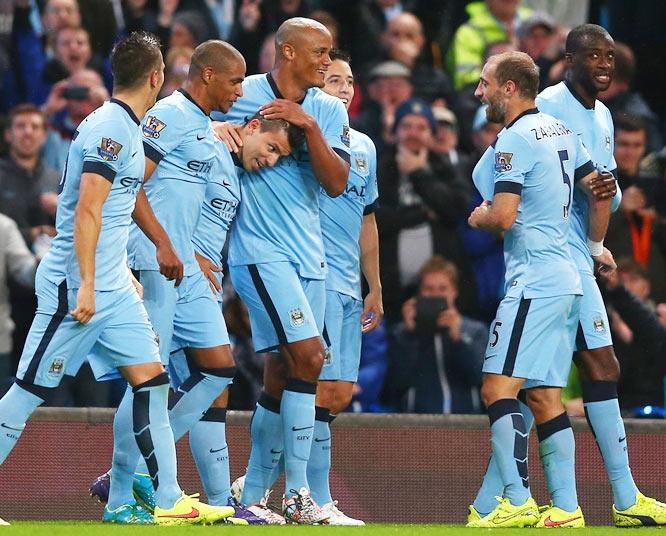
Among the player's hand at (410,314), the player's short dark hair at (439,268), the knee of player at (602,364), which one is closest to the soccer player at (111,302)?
the knee of player at (602,364)

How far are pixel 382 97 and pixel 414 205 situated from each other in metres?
1.04

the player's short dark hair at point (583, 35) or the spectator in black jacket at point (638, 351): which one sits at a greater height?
the player's short dark hair at point (583, 35)

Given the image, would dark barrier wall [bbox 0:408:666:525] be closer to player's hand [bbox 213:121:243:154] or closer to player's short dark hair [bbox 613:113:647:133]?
player's hand [bbox 213:121:243:154]

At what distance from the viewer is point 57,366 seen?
6.39m

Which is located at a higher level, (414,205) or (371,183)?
(371,183)

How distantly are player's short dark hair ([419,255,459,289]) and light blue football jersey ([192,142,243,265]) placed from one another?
3006mm

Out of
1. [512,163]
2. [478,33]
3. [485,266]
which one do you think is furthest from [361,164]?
[478,33]

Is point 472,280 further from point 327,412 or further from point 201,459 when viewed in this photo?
point 201,459

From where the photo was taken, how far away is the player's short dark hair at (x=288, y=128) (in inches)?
284

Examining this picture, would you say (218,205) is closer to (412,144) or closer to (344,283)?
(344,283)

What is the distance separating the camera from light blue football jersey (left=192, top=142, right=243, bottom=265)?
24.1 ft

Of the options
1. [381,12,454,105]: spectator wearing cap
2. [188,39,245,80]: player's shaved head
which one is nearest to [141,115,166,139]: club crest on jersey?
[188,39,245,80]: player's shaved head

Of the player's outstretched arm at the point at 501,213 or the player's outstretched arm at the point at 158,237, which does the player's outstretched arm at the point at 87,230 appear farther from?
the player's outstretched arm at the point at 501,213

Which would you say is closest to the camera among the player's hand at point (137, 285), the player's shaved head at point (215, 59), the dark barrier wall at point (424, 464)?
the player's hand at point (137, 285)
